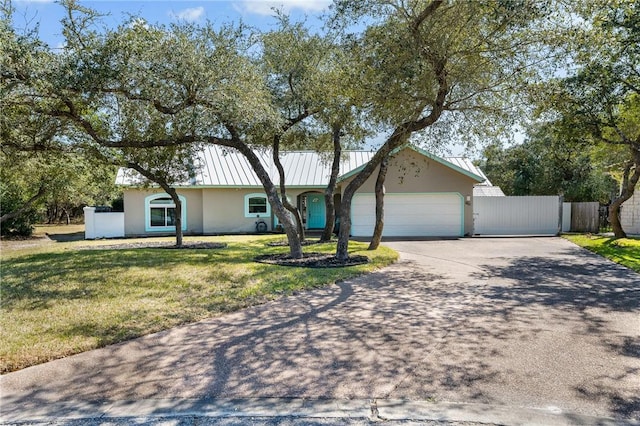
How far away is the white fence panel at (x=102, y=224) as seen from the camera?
2044 cm

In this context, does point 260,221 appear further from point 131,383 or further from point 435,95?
point 131,383

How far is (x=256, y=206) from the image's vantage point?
2259 cm

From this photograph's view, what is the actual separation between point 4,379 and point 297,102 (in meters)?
11.4

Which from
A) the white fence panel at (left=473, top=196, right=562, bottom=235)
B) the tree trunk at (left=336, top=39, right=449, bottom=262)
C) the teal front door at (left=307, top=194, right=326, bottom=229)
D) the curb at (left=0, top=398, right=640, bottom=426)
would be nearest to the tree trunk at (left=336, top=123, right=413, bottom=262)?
the tree trunk at (left=336, top=39, right=449, bottom=262)

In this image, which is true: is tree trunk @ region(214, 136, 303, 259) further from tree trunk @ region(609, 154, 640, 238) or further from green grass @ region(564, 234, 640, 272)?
tree trunk @ region(609, 154, 640, 238)

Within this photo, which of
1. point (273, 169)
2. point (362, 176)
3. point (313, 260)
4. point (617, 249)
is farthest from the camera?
point (273, 169)

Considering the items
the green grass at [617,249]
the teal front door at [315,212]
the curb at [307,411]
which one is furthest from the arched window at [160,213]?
the curb at [307,411]

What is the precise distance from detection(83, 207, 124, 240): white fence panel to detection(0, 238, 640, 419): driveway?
16.3 m

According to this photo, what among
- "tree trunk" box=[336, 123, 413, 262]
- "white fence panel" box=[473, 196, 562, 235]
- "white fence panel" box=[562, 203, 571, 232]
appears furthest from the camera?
"white fence panel" box=[562, 203, 571, 232]

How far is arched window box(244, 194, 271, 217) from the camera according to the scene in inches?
883

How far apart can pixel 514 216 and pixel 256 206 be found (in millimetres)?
12862

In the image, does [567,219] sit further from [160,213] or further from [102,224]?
[102,224]

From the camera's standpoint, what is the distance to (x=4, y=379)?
4180mm

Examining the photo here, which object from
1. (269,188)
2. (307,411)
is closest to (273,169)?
(269,188)
